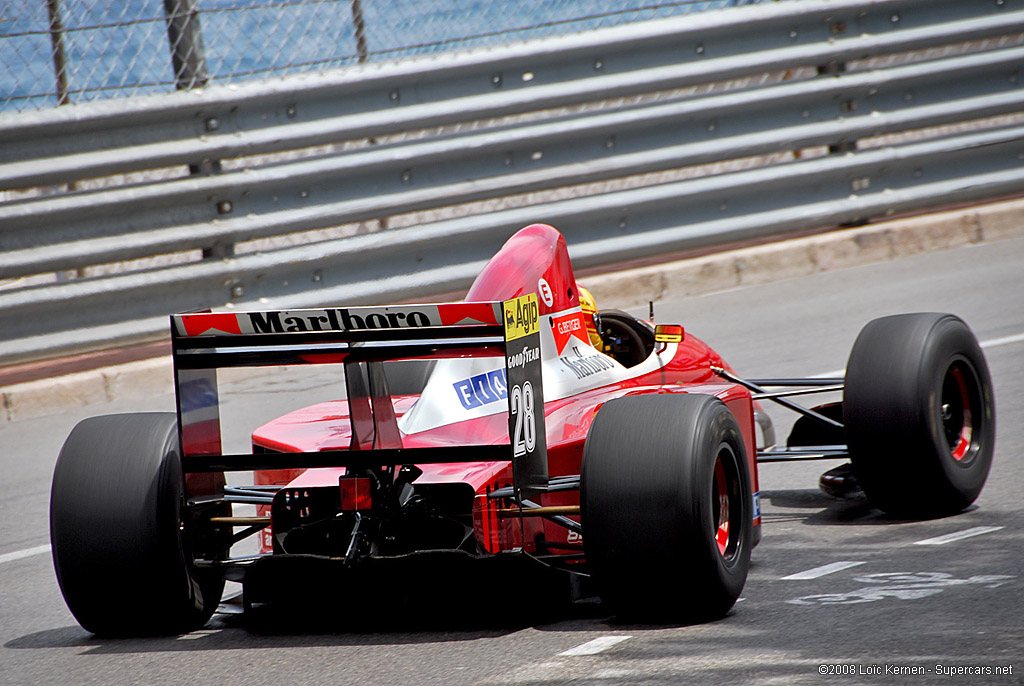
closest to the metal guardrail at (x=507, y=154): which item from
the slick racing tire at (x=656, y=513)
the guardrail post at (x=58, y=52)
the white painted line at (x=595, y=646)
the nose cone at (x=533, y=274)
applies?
the guardrail post at (x=58, y=52)

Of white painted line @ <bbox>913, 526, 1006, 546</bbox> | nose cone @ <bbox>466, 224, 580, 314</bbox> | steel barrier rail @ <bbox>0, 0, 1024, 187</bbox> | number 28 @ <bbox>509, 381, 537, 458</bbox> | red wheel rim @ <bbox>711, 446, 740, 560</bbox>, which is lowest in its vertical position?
white painted line @ <bbox>913, 526, 1006, 546</bbox>

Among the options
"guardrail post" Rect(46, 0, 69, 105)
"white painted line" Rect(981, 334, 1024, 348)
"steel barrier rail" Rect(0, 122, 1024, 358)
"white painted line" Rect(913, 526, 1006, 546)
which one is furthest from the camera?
"steel barrier rail" Rect(0, 122, 1024, 358)

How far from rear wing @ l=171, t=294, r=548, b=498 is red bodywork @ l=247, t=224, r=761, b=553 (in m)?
0.18

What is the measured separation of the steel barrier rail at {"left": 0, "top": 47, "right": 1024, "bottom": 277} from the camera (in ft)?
29.3

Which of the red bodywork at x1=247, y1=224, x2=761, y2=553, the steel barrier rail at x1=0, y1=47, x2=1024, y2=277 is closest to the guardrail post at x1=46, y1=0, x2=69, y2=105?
the steel barrier rail at x1=0, y1=47, x2=1024, y2=277

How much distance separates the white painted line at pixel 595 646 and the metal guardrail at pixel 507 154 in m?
5.76

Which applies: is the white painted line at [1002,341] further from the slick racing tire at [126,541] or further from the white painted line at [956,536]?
the slick racing tire at [126,541]

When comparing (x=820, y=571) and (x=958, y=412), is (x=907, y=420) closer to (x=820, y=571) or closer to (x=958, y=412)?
(x=958, y=412)

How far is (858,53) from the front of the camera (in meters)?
11.3

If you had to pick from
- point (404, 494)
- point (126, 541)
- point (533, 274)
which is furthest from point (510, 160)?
point (126, 541)

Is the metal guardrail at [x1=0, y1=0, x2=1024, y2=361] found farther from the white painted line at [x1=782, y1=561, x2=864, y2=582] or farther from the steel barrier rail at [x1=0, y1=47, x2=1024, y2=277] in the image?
the white painted line at [x1=782, y1=561, x2=864, y2=582]

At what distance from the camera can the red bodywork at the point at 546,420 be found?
167 inches

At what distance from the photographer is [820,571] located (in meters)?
4.58

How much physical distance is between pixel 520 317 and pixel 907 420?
5.50 ft
